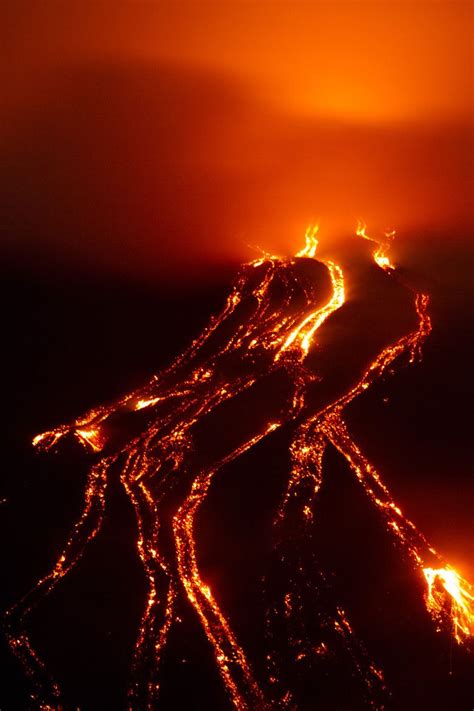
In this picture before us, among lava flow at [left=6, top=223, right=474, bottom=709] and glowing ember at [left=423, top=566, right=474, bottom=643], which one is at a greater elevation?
lava flow at [left=6, top=223, right=474, bottom=709]

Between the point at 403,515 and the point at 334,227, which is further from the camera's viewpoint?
the point at 334,227

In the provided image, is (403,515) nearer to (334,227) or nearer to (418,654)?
(418,654)

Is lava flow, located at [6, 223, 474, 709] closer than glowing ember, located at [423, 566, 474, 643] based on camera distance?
Yes

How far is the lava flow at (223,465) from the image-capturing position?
4.76 metres

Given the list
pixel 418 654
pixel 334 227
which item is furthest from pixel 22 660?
pixel 334 227

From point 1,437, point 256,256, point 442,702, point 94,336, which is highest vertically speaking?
point 256,256

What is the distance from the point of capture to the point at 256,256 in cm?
1198

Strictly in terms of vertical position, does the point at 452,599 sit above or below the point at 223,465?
below

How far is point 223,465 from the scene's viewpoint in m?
6.65

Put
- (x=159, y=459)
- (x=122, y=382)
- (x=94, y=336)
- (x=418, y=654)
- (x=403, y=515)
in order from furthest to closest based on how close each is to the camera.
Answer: (x=94, y=336)
(x=122, y=382)
(x=159, y=459)
(x=403, y=515)
(x=418, y=654)

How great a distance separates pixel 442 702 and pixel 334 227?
10585mm

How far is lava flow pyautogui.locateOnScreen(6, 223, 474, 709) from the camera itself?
4758 millimetres

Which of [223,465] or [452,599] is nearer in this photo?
[452,599]

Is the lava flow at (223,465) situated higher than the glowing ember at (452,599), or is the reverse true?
the lava flow at (223,465)
